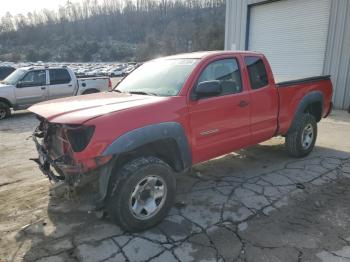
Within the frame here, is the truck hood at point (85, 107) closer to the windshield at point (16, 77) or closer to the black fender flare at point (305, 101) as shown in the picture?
the black fender flare at point (305, 101)

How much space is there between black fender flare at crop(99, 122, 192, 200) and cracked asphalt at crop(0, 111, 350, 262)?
0.66 meters

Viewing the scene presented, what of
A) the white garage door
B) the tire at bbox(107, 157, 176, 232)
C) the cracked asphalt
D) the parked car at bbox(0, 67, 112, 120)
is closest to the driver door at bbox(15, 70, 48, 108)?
the parked car at bbox(0, 67, 112, 120)

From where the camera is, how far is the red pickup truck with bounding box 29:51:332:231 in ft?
10.6

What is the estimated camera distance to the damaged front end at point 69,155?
10.4 feet

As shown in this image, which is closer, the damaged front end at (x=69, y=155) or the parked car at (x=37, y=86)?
the damaged front end at (x=69, y=155)

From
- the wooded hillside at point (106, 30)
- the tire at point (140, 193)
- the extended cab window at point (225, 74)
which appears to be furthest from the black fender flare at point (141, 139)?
the wooded hillside at point (106, 30)

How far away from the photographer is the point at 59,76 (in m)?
12.2

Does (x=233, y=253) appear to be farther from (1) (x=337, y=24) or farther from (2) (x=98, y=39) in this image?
(2) (x=98, y=39)

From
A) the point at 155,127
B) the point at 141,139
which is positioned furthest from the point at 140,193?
the point at 155,127

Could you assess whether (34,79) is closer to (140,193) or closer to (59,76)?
(59,76)

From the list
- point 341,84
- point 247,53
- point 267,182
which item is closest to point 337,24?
point 341,84

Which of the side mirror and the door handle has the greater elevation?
the side mirror

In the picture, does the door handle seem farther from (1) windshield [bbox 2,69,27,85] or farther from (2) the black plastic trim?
(1) windshield [bbox 2,69,27,85]

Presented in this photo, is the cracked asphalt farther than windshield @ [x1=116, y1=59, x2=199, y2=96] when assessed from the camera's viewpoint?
No
